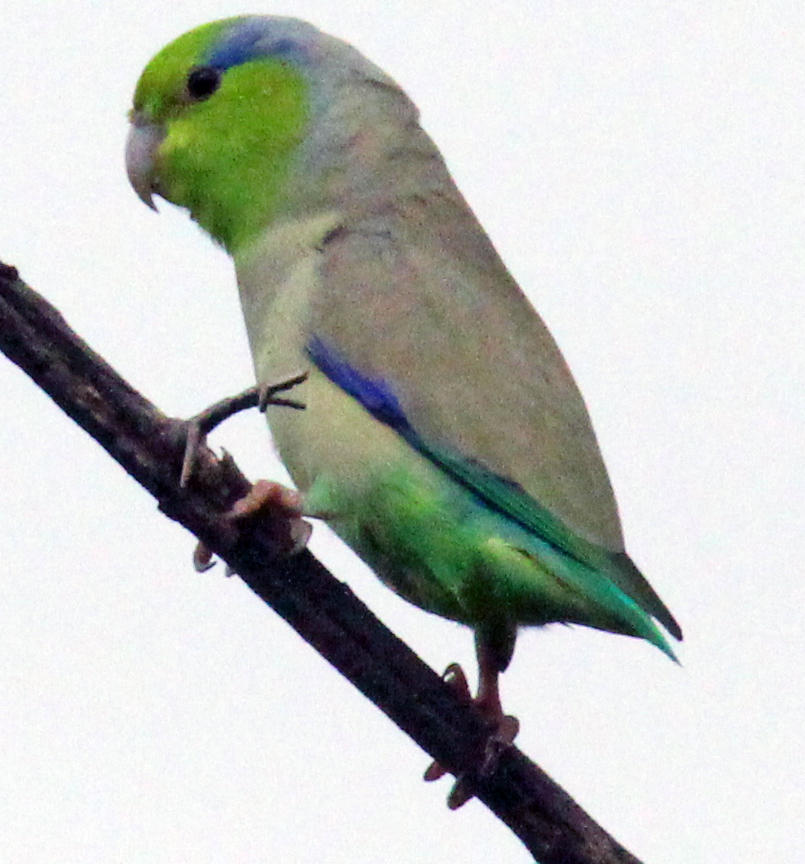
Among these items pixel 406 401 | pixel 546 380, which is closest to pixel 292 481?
pixel 406 401

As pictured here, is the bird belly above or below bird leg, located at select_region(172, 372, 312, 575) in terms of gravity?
above

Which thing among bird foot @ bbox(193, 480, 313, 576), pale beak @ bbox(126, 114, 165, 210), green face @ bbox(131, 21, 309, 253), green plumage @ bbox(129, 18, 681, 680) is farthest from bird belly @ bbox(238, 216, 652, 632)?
pale beak @ bbox(126, 114, 165, 210)

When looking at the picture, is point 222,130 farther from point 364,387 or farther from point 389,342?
point 364,387

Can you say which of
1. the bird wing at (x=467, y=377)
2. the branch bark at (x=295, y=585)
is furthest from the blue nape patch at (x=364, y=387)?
the branch bark at (x=295, y=585)

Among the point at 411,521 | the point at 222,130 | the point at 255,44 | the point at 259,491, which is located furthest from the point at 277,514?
the point at 255,44

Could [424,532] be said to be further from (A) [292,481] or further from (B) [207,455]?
(B) [207,455]

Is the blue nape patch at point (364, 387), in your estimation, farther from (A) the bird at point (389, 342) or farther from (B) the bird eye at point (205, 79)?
(B) the bird eye at point (205, 79)

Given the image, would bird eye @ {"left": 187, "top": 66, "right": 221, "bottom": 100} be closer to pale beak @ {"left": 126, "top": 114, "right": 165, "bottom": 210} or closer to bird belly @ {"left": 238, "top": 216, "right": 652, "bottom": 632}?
pale beak @ {"left": 126, "top": 114, "right": 165, "bottom": 210}
